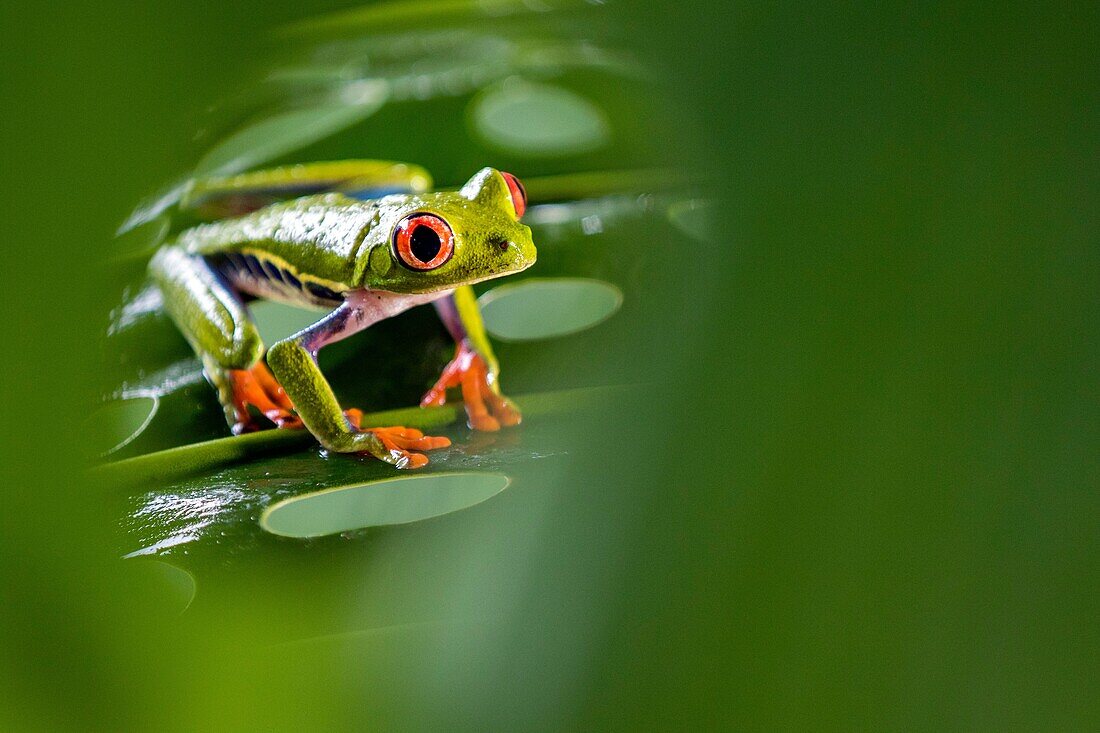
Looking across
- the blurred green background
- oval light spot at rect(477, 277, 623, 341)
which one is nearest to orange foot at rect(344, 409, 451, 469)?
oval light spot at rect(477, 277, 623, 341)

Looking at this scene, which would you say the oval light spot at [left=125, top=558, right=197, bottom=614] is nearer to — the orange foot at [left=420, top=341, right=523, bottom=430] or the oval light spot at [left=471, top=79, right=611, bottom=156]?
the orange foot at [left=420, top=341, right=523, bottom=430]

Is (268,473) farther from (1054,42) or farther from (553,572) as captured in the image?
(1054,42)

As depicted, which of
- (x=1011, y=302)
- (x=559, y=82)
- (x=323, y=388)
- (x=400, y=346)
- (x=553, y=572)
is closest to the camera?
(x=1011, y=302)

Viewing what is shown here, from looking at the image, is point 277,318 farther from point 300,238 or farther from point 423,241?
point 423,241

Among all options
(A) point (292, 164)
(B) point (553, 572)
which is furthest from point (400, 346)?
(B) point (553, 572)

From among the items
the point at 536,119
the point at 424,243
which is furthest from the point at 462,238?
the point at 536,119

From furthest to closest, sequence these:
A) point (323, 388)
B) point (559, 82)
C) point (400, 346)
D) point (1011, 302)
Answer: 1. point (559, 82)
2. point (400, 346)
3. point (323, 388)
4. point (1011, 302)
